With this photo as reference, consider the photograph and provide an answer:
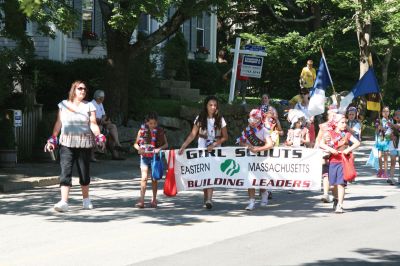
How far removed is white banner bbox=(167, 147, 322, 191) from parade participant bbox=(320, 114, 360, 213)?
49cm

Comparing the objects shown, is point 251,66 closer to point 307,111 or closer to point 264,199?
point 307,111

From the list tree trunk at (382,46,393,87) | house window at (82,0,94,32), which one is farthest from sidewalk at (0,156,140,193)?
tree trunk at (382,46,393,87)

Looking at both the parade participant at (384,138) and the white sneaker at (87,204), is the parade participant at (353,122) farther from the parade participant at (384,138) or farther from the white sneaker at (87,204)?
the white sneaker at (87,204)

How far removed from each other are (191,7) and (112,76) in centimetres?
339

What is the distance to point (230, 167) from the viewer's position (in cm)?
1249

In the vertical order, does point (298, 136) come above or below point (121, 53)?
below

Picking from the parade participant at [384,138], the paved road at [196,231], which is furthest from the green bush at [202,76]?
the paved road at [196,231]

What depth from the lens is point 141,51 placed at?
2103 cm

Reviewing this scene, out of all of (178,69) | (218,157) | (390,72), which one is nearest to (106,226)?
(218,157)

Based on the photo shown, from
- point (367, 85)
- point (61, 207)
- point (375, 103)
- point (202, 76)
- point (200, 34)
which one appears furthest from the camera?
point (200, 34)

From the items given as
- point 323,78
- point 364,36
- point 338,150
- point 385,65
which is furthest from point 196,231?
point 385,65

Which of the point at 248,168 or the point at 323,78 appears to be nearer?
the point at 248,168

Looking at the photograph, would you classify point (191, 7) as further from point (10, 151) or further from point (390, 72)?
point (390, 72)

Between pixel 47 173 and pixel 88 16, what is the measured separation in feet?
37.6
